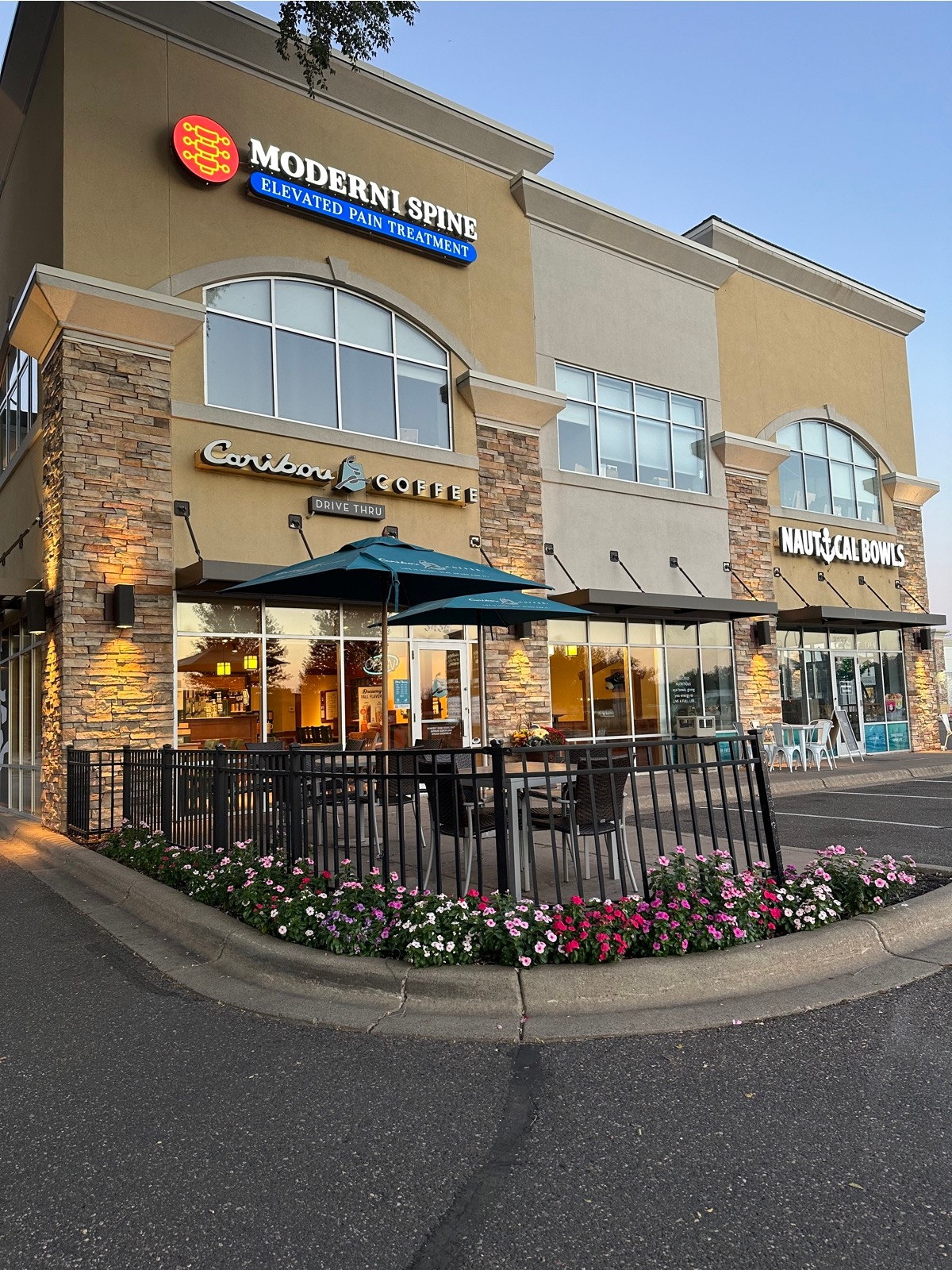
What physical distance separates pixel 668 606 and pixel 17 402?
11632mm

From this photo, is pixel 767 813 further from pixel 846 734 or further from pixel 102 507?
pixel 846 734

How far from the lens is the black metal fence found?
495cm

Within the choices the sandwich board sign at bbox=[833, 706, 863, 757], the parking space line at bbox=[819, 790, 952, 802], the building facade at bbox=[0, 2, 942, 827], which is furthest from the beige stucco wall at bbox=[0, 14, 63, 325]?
the sandwich board sign at bbox=[833, 706, 863, 757]

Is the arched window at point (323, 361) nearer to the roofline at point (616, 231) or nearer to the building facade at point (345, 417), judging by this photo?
the building facade at point (345, 417)

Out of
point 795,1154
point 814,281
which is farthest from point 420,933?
point 814,281

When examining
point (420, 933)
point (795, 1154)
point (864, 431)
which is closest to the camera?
point (795, 1154)

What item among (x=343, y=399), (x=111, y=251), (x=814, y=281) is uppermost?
(x=814, y=281)

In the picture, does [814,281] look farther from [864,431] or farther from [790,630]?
[790,630]

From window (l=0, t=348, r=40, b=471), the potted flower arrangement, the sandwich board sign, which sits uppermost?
window (l=0, t=348, r=40, b=471)

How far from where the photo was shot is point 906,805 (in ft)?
36.4

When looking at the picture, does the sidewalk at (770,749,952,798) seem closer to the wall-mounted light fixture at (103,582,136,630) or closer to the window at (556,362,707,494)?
the window at (556,362,707,494)

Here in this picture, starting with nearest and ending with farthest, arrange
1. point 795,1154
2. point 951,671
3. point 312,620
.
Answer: point 795,1154, point 312,620, point 951,671

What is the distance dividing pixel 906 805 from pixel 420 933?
884 centimetres

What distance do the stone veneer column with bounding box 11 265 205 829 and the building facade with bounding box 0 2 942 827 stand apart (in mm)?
39
